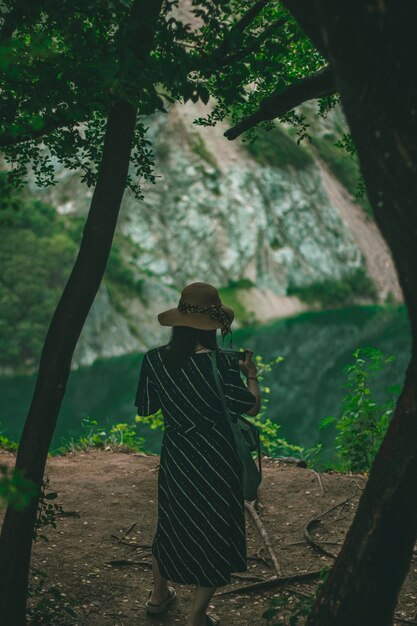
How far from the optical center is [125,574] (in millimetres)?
4895

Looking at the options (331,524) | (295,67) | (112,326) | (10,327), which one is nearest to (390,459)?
(331,524)

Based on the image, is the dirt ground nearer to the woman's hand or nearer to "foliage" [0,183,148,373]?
the woman's hand

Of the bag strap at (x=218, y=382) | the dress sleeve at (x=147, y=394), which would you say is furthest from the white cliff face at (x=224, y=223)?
the bag strap at (x=218, y=382)

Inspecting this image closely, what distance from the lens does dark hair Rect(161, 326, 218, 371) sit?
3.73 m

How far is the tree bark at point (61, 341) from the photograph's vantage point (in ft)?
12.0

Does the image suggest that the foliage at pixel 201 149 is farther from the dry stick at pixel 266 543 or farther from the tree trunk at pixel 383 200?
the tree trunk at pixel 383 200

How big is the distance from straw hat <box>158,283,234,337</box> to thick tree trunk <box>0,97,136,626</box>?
48 cm

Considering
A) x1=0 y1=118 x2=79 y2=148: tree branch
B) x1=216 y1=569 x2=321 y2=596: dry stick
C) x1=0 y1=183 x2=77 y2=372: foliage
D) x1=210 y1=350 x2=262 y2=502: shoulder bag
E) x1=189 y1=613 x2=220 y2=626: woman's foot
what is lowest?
x1=216 y1=569 x2=321 y2=596: dry stick

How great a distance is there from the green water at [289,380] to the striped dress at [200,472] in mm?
12165

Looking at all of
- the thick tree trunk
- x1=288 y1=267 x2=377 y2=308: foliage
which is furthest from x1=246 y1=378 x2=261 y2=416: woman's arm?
x1=288 y1=267 x2=377 y2=308: foliage

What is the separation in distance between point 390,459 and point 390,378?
71.1ft

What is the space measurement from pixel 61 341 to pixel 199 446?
93 centimetres

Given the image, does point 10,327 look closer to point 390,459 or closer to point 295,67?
point 295,67

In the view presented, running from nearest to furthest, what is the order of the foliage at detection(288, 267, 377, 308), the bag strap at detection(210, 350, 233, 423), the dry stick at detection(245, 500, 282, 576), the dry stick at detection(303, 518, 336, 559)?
the bag strap at detection(210, 350, 233, 423) → the dry stick at detection(245, 500, 282, 576) → the dry stick at detection(303, 518, 336, 559) → the foliage at detection(288, 267, 377, 308)
